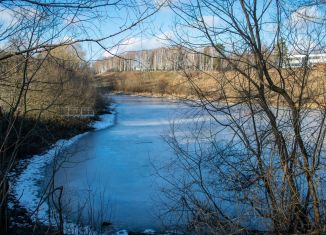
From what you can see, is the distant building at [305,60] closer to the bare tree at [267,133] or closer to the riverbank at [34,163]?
the bare tree at [267,133]

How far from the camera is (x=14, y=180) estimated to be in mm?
9844

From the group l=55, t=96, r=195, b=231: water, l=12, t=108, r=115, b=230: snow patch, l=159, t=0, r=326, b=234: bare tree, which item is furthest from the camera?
l=12, t=108, r=115, b=230: snow patch

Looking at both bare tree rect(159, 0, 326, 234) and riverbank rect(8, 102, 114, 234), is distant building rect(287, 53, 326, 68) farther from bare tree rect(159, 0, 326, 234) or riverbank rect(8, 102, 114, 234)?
riverbank rect(8, 102, 114, 234)

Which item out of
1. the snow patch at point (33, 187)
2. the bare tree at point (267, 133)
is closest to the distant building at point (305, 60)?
the bare tree at point (267, 133)

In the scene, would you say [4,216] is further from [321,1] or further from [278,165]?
[321,1]

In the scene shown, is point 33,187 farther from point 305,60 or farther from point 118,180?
point 305,60

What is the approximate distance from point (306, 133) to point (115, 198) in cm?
433

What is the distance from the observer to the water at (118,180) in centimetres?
705

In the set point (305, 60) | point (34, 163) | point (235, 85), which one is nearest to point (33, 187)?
point (34, 163)

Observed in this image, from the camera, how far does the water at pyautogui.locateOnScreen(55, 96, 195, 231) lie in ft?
23.1

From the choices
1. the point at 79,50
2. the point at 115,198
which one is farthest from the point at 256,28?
the point at 115,198

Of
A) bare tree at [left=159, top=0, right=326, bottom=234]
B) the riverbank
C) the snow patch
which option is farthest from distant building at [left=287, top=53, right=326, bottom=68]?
the snow patch

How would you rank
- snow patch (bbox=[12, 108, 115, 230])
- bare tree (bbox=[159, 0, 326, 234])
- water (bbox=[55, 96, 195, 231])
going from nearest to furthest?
bare tree (bbox=[159, 0, 326, 234]) < water (bbox=[55, 96, 195, 231]) < snow patch (bbox=[12, 108, 115, 230])

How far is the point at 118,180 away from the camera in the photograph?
9.48 m
